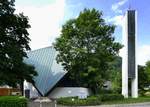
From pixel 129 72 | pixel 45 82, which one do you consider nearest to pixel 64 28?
pixel 45 82

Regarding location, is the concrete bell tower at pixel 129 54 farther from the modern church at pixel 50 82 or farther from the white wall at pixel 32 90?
the white wall at pixel 32 90

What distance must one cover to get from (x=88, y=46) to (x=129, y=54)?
14.0 meters

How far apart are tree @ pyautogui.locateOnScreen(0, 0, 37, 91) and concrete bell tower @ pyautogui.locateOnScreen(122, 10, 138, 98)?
2291 centimetres

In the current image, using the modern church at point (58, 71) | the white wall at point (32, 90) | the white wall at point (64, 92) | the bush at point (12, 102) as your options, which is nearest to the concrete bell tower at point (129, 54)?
the modern church at point (58, 71)

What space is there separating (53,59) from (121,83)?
13732 mm

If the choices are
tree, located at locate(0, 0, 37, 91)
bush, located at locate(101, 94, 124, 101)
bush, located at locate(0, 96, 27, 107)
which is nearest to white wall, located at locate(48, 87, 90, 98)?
bush, located at locate(101, 94, 124, 101)

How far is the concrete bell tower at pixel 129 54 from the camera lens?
66.9m

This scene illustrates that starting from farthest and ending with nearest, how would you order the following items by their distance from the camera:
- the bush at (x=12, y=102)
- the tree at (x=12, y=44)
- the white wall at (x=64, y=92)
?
the white wall at (x=64, y=92) → the tree at (x=12, y=44) → the bush at (x=12, y=102)

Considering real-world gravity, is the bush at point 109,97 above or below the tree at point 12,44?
below

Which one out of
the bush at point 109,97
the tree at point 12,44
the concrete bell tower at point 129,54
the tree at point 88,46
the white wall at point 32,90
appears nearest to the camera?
the tree at point 12,44

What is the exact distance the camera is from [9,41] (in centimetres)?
4494

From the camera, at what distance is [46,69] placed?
65750mm

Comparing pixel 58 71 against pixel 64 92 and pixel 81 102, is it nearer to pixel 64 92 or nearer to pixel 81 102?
pixel 64 92

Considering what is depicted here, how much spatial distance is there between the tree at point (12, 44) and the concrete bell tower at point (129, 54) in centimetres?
2291
